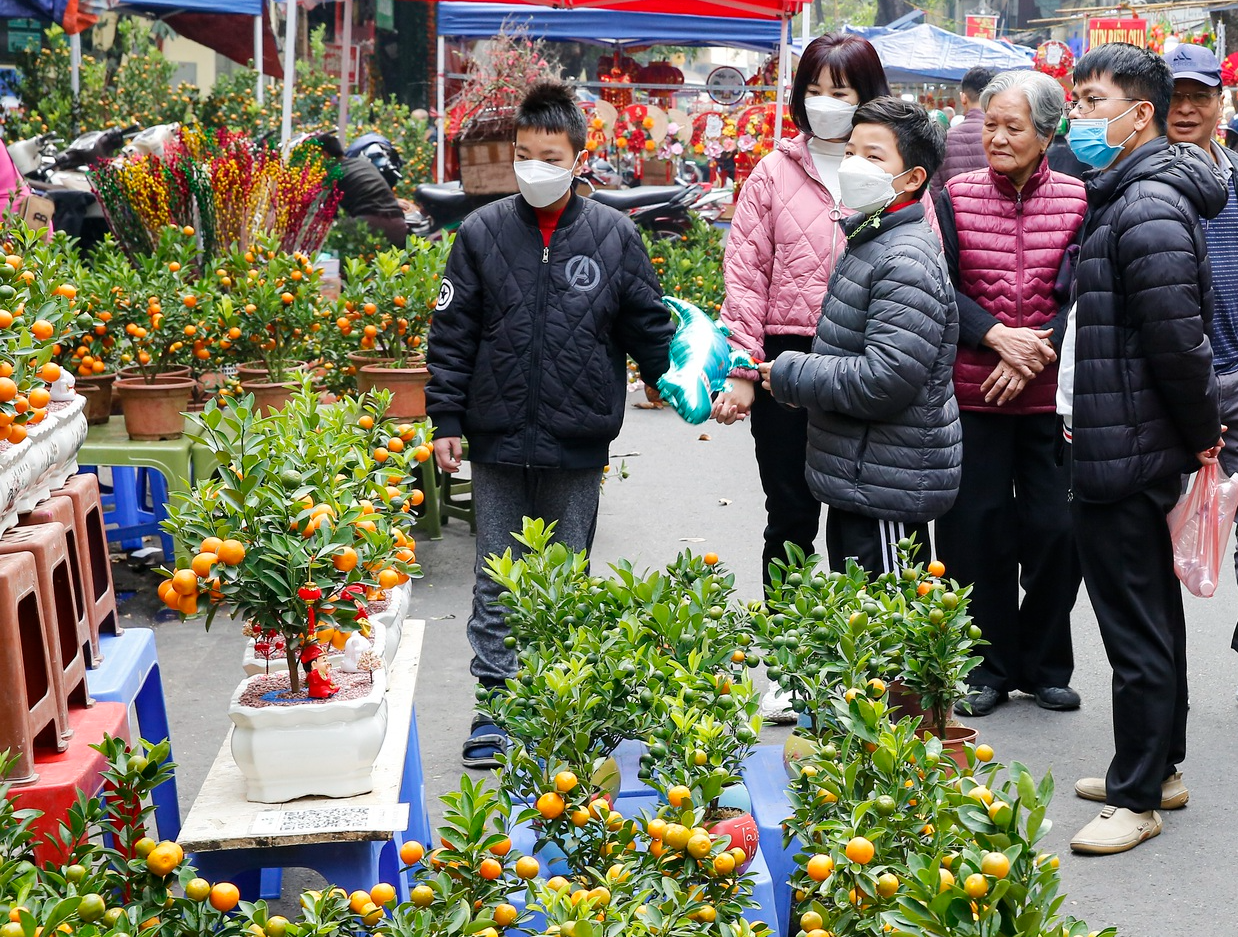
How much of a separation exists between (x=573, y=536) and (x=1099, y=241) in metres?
1.65

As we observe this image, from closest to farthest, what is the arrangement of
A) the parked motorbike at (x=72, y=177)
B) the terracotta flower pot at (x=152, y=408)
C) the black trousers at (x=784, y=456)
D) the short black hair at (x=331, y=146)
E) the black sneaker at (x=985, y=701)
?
the black trousers at (x=784, y=456)
the black sneaker at (x=985, y=701)
the terracotta flower pot at (x=152, y=408)
the parked motorbike at (x=72, y=177)
the short black hair at (x=331, y=146)

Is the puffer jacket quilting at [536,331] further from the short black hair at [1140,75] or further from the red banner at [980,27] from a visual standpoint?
the red banner at [980,27]

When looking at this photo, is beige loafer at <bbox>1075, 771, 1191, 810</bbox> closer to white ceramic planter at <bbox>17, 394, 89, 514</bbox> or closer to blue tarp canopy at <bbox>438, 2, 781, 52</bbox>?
white ceramic planter at <bbox>17, 394, 89, 514</bbox>

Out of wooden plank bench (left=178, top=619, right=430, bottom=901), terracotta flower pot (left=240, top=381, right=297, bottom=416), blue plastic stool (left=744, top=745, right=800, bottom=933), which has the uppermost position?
terracotta flower pot (left=240, top=381, right=297, bottom=416)

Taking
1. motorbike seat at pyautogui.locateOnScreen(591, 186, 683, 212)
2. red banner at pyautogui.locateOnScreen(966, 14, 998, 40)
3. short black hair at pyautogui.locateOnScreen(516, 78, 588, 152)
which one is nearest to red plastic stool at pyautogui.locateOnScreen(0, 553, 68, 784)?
short black hair at pyautogui.locateOnScreen(516, 78, 588, 152)

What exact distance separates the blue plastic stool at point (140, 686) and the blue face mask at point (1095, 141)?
2.60 meters

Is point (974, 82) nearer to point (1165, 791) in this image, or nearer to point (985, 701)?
point (985, 701)

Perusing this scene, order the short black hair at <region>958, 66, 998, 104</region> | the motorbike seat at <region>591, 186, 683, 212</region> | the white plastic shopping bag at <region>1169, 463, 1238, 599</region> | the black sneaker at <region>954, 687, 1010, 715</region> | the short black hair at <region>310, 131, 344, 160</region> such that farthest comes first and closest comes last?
the motorbike seat at <region>591, 186, 683, 212</region> < the short black hair at <region>310, 131, 344, 160</region> < the short black hair at <region>958, 66, 998, 104</region> < the black sneaker at <region>954, 687, 1010, 715</region> < the white plastic shopping bag at <region>1169, 463, 1238, 599</region>

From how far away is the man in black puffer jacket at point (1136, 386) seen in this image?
3135 mm

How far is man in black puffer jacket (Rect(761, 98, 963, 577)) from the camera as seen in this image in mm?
3336

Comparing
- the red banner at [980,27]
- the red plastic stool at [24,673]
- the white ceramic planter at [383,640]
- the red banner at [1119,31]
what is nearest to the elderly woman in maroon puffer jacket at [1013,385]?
the white ceramic planter at [383,640]

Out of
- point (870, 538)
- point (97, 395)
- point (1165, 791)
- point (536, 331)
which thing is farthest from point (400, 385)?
point (1165, 791)

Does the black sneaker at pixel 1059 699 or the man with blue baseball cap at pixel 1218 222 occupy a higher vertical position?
the man with blue baseball cap at pixel 1218 222

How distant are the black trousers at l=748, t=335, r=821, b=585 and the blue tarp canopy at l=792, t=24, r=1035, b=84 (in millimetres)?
20382
